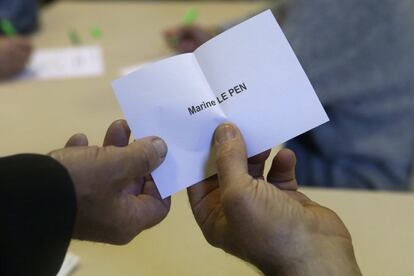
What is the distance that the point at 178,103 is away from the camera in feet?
1.92

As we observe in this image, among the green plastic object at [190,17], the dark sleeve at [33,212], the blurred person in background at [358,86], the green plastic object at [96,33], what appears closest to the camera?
the dark sleeve at [33,212]

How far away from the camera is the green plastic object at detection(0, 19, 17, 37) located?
1.56 meters

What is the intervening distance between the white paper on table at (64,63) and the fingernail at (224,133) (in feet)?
2.67

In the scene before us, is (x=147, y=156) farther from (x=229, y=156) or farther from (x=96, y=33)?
(x=96, y=33)

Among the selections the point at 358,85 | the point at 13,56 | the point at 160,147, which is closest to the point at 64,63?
the point at 13,56

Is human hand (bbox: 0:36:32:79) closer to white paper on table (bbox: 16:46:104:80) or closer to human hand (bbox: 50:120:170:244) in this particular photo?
white paper on table (bbox: 16:46:104:80)

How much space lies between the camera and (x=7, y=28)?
156cm

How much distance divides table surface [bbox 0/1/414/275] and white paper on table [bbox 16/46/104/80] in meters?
0.03

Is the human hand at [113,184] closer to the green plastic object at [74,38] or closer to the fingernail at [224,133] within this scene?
the fingernail at [224,133]

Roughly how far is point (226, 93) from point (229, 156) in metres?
0.07

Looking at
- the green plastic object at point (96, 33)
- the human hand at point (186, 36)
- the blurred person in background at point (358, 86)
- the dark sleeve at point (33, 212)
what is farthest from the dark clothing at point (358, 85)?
the dark sleeve at point (33, 212)

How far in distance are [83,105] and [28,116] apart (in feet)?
0.39

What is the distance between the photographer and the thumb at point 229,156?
56 centimetres

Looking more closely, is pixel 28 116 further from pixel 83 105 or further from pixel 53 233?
pixel 53 233
